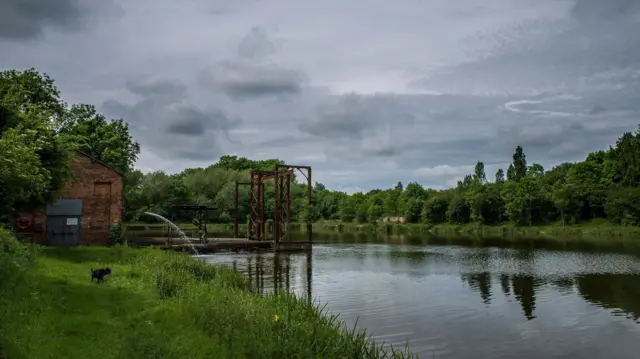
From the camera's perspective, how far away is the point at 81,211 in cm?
2977

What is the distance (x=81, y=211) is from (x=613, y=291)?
2868 centimetres

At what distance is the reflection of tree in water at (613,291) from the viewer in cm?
1972

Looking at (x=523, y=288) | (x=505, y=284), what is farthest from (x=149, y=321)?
(x=505, y=284)

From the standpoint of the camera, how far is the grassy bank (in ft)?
29.1

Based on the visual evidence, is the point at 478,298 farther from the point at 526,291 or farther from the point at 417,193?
the point at 417,193

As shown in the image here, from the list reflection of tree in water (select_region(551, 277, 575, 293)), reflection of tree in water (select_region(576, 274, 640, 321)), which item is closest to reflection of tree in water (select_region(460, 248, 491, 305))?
reflection of tree in water (select_region(551, 277, 575, 293))

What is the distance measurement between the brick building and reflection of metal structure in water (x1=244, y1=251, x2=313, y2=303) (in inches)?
363

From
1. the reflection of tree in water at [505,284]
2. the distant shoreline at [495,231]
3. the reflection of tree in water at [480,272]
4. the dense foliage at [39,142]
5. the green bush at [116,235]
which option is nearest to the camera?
the dense foliage at [39,142]

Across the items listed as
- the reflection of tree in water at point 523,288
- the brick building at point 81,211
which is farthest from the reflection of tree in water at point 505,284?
the brick building at point 81,211

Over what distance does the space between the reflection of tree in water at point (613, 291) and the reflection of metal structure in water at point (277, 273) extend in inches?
472

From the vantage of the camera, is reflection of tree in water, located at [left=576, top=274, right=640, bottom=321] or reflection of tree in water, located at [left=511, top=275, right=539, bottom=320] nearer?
reflection of tree in water, located at [left=511, top=275, right=539, bottom=320]

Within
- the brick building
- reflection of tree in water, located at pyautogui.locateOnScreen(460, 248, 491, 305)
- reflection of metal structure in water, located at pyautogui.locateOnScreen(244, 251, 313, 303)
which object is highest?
the brick building

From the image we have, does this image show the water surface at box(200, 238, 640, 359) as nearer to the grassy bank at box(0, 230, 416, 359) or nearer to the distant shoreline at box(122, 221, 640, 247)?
the grassy bank at box(0, 230, 416, 359)

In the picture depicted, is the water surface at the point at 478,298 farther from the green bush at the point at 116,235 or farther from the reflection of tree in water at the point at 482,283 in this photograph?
the green bush at the point at 116,235
